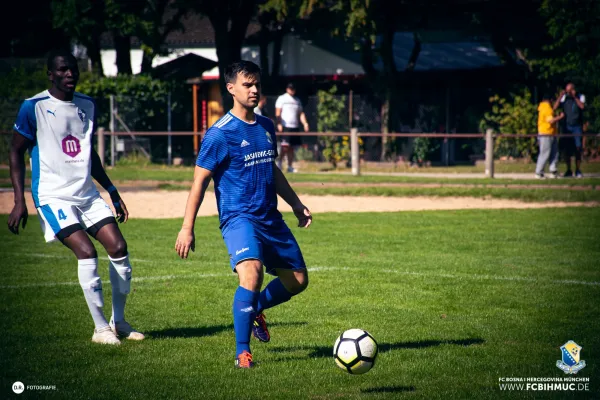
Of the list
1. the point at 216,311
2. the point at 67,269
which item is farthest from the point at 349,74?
the point at 216,311

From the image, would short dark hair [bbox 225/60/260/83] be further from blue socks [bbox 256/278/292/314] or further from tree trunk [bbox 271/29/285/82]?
tree trunk [bbox 271/29/285/82]

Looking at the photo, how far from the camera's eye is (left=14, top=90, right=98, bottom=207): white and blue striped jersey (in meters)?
7.07

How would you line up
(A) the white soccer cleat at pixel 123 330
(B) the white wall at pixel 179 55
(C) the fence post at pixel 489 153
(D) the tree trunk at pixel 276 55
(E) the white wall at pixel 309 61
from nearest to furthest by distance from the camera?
(A) the white soccer cleat at pixel 123 330 < (C) the fence post at pixel 489 153 < (D) the tree trunk at pixel 276 55 < (E) the white wall at pixel 309 61 < (B) the white wall at pixel 179 55

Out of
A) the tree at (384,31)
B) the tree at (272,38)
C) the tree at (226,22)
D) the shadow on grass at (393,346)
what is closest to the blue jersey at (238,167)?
the shadow on grass at (393,346)

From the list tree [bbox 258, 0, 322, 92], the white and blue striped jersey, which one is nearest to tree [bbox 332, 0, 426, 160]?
tree [bbox 258, 0, 322, 92]

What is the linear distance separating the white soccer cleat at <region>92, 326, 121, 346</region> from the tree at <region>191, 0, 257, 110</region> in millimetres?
22672

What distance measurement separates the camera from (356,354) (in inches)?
228

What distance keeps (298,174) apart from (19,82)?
13.1 m

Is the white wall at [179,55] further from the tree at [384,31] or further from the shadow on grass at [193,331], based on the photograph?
the shadow on grass at [193,331]

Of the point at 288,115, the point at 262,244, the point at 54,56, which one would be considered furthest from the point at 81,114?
the point at 288,115

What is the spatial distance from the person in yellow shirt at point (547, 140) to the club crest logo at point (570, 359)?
16.1 metres

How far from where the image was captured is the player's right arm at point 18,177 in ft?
23.0

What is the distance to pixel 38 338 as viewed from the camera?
725cm

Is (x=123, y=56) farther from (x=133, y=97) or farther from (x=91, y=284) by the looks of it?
(x=91, y=284)
